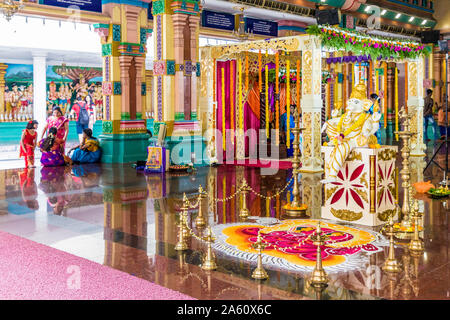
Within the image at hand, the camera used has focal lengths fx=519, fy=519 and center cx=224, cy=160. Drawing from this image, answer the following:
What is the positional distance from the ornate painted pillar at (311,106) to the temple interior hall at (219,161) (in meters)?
0.04

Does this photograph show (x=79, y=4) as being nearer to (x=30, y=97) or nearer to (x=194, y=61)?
(x=194, y=61)

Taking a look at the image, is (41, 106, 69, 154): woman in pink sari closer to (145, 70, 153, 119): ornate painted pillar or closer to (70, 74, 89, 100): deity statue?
(70, 74, 89, 100): deity statue

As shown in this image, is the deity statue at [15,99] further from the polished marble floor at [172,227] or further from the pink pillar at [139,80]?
the polished marble floor at [172,227]

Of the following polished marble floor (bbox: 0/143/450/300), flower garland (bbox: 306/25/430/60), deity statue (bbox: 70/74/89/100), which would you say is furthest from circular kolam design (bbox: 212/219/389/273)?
deity statue (bbox: 70/74/89/100)

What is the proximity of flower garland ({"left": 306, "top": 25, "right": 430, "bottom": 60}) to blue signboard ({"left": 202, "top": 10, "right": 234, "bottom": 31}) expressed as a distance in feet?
17.0

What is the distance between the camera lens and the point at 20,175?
971 cm

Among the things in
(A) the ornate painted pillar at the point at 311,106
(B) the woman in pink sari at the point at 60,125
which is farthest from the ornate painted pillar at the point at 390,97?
(B) the woman in pink sari at the point at 60,125

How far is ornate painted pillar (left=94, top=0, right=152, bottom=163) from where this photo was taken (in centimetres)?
1178

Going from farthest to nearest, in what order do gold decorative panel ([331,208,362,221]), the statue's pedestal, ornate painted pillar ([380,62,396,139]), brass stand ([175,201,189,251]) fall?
ornate painted pillar ([380,62,396,139])
gold decorative panel ([331,208,362,221])
the statue's pedestal
brass stand ([175,201,189,251])

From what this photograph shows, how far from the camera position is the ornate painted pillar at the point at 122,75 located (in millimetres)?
11781

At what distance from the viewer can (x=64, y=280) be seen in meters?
3.58

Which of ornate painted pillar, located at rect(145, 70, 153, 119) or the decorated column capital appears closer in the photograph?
the decorated column capital
